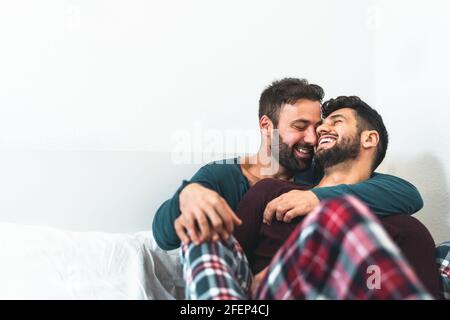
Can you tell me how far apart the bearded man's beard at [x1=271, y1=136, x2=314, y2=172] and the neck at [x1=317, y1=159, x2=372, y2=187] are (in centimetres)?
10

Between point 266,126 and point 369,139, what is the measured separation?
12.5 inches

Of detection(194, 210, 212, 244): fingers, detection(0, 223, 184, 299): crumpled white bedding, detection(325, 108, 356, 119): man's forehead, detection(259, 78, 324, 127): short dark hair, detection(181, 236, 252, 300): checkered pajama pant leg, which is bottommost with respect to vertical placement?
detection(0, 223, 184, 299): crumpled white bedding

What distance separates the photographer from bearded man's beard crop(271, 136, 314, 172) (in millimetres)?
1239

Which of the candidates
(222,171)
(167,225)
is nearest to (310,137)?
(222,171)

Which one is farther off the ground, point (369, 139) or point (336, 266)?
point (369, 139)

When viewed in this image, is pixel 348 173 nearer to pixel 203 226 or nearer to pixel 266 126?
pixel 266 126

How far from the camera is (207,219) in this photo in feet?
2.52

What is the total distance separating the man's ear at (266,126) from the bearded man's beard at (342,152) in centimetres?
20

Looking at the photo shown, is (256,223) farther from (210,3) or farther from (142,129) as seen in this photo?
(210,3)

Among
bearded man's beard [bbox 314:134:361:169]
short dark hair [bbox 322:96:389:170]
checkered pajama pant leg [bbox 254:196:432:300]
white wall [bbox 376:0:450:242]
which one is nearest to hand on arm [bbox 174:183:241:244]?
checkered pajama pant leg [bbox 254:196:432:300]

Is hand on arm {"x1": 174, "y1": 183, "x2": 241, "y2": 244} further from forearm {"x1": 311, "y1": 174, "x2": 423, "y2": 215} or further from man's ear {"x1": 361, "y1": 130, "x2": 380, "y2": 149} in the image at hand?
man's ear {"x1": 361, "y1": 130, "x2": 380, "y2": 149}

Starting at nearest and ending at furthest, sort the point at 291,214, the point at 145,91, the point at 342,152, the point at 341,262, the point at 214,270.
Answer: the point at 341,262
the point at 214,270
the point at 291,214
the point at 342,152
the point at 145,91

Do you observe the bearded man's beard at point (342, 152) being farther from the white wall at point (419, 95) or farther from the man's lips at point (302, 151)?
the white wall at point (419, 95)

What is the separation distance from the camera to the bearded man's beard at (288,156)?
1.24 meters
